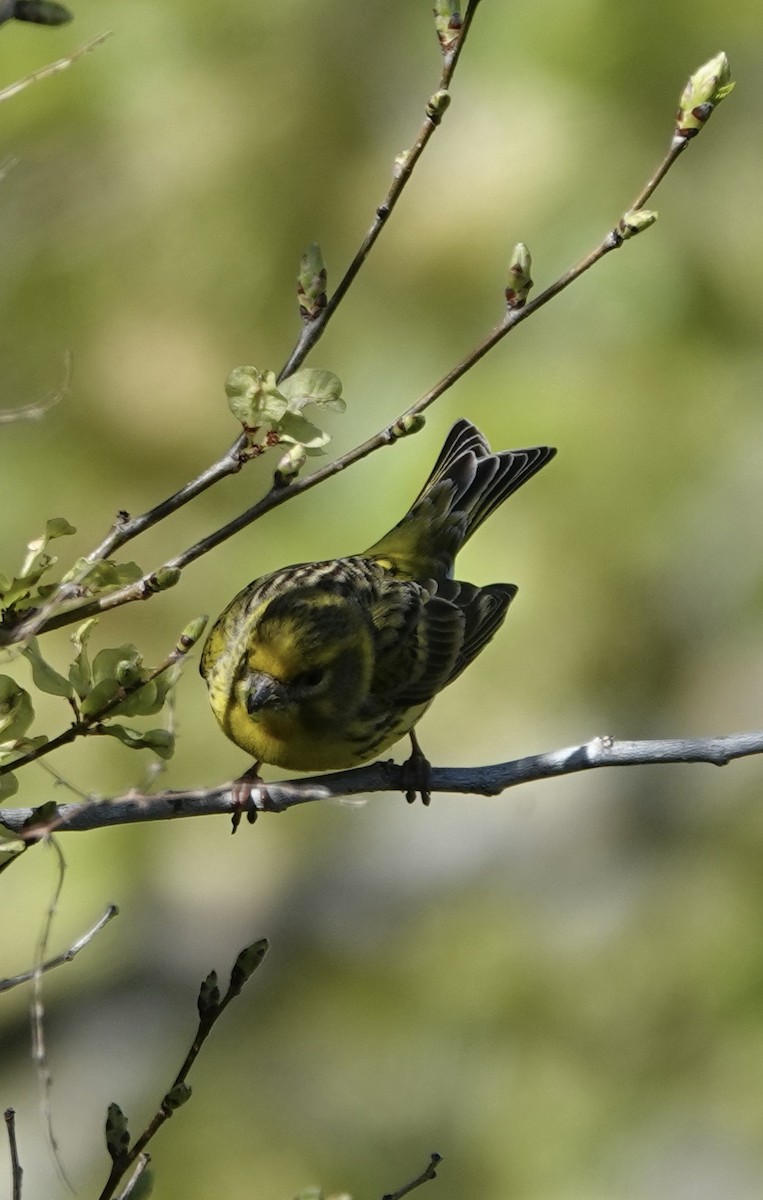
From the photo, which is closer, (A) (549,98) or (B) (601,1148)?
(B) (601,1148)

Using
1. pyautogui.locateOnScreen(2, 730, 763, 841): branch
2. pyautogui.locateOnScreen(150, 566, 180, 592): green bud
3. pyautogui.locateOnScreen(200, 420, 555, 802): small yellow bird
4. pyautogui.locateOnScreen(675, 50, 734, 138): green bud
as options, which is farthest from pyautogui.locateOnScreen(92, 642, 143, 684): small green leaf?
pyautogui.locateOnScreen(200, 420, 555, 802): small yellow bird

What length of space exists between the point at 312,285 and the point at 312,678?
1.80 meters

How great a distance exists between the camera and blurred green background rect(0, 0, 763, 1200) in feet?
19.9

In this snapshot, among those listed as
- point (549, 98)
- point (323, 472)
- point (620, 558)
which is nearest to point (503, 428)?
point (620, 558)

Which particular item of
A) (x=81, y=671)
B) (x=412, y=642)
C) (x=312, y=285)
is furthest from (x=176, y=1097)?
(x=412, y=642)

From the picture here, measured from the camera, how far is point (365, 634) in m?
4.41

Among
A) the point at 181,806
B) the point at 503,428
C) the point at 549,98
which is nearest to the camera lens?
the point at 181,806

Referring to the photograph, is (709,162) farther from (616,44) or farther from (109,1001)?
(109,1001)

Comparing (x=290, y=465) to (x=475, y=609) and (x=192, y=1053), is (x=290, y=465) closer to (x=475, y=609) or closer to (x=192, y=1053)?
(x=192, y=1053)

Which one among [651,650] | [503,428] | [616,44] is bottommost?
[651,650]

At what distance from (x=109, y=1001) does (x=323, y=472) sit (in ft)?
16.0

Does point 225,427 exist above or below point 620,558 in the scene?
above

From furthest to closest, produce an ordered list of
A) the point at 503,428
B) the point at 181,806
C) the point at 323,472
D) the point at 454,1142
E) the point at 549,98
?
1. the point at 549,98
2. the point at 503,428
3. the point at 454,1142
4. the point at 181,806
5. the point at 323,472

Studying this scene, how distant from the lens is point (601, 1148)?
5926 mm
